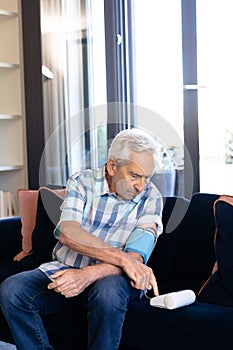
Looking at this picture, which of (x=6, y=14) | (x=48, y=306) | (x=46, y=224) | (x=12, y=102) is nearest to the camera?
(x=48, y=306)

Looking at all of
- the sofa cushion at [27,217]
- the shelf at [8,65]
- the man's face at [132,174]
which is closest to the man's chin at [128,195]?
the man's face at [132,174]

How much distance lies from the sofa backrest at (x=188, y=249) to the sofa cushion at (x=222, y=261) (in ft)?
0.62

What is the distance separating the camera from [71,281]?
2092 millimetres

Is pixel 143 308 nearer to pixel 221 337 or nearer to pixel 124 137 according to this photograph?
pixel 221 337

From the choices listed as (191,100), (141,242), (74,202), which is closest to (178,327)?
(141,242)

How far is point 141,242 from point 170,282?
336 mm

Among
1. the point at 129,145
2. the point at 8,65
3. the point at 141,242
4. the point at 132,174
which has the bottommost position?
the point at 141,242

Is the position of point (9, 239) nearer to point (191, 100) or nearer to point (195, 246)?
point (195, 246)

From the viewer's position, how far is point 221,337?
1.86m

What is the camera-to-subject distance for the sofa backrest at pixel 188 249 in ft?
7.87

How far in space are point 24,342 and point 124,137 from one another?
2.67 feet

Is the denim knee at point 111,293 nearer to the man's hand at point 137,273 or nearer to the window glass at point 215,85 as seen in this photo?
the man's hand at point 137,273

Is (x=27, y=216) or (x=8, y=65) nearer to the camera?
(x=27, y=216)

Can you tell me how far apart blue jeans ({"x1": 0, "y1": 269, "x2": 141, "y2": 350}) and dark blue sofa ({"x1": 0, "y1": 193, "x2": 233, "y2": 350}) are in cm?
7
